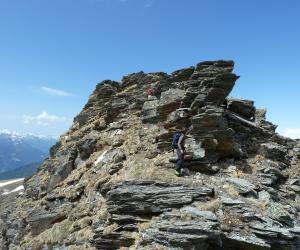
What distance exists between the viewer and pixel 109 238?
21.8m

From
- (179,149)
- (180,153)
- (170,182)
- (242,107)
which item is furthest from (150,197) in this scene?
(242,107)

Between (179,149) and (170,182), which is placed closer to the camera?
(170,182)

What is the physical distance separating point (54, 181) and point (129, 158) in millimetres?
12674

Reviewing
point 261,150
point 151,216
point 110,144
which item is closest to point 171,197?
point 151,216

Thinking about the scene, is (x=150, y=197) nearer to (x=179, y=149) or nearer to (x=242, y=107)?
(x=179, y=149)

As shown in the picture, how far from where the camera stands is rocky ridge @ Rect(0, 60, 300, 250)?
20.1 m

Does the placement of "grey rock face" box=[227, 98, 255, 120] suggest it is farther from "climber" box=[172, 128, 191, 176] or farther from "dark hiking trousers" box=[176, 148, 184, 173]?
"dark hiking trousers" box=[176, 148, 184, 173]

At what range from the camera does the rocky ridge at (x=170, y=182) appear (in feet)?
65.8

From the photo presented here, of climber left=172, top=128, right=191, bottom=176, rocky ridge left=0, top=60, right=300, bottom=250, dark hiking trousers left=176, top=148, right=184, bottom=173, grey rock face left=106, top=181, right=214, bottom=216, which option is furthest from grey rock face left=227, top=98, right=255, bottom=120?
grey rock face left=106, top=181, right=214, bottom=216

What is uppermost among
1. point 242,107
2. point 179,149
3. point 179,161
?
point 242,107

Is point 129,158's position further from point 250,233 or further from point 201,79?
point 250,233

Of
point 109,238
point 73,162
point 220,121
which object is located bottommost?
point 109,238

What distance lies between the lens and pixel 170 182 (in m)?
23.0

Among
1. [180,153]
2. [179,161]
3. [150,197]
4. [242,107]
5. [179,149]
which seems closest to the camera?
[150,197]
